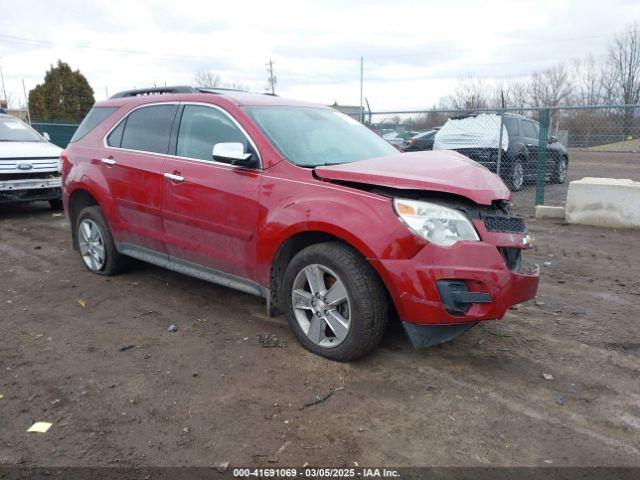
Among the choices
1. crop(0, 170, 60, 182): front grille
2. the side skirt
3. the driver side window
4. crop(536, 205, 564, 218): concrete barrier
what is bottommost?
crop(536, 205, 564, 218): concrete barrier

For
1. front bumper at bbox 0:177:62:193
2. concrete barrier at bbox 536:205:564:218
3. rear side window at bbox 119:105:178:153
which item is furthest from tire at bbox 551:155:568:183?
front bumper at bbox 0:177:62:193

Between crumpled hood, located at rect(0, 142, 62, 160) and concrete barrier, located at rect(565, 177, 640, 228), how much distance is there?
860 centimetres

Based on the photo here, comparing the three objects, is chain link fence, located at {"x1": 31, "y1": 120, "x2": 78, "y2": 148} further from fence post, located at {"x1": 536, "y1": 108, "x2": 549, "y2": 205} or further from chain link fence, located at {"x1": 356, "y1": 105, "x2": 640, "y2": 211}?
fence post, located at {"x1": 536, "y1": 108, "x2": 549, "y2": 205}

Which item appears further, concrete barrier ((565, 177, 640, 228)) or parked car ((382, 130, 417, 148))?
parked car ((382, 130, 417, 148))

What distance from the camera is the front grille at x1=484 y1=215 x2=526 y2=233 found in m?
3.25

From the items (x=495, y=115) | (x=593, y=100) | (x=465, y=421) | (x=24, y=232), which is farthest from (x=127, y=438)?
(x=593, y=100)

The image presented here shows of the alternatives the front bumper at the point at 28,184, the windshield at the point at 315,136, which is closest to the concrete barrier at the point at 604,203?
the windshield at the point at 315,136

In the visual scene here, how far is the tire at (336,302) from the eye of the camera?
10.6 feet

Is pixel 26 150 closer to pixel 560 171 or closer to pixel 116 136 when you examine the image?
pixel 116 136

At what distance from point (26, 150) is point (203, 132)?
6.07m

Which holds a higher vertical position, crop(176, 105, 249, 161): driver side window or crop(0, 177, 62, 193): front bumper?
crop(176, 105, 249, 161): driver side window

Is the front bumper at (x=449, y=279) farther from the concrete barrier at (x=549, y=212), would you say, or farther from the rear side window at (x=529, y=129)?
the rear side window at (x=529, y=129)

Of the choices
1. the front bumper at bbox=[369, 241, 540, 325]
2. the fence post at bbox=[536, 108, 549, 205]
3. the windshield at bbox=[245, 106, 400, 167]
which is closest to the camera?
the front bumper at bbox=[369, 241, 540, 325]

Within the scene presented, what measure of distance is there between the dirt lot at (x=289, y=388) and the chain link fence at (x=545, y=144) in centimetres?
487
